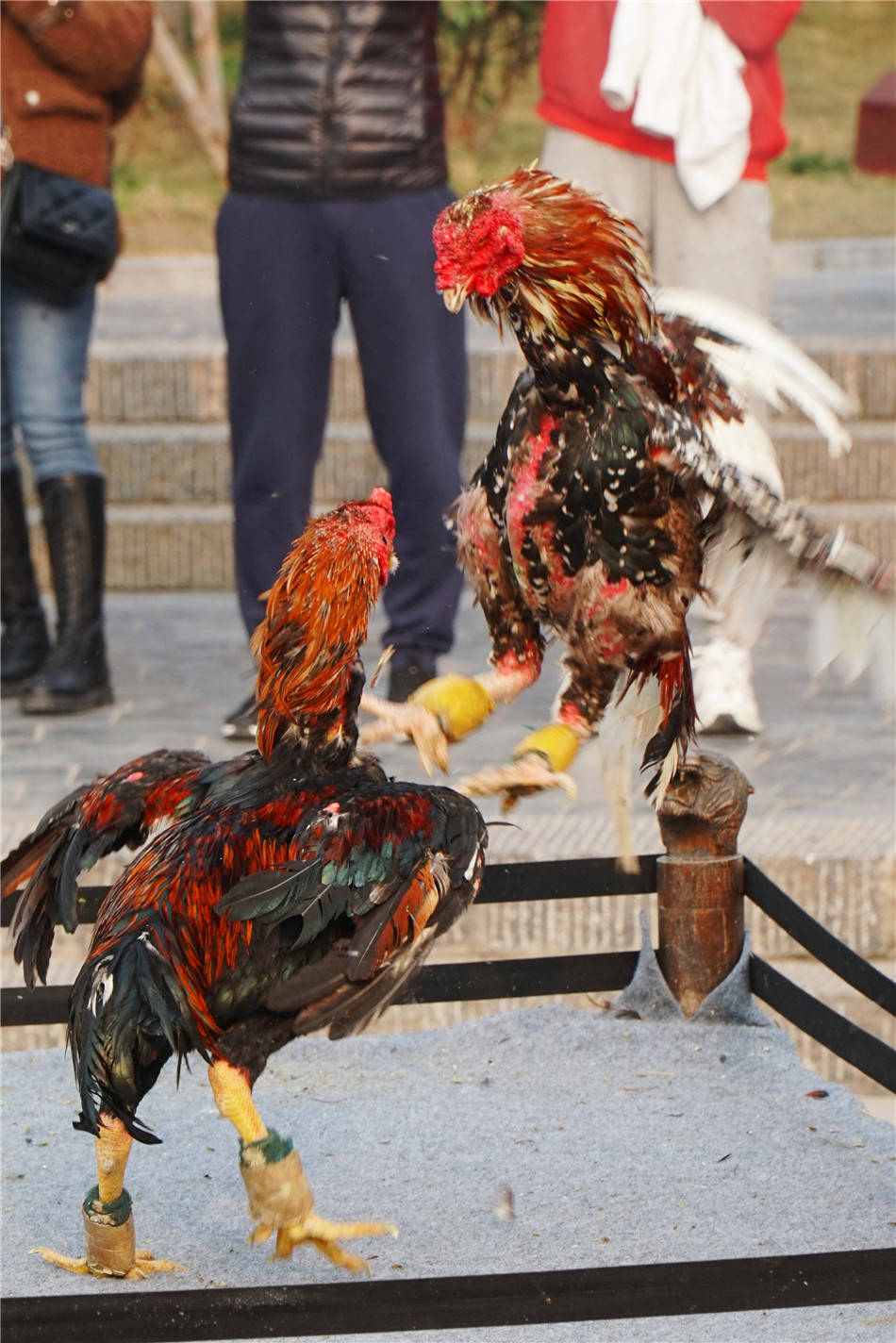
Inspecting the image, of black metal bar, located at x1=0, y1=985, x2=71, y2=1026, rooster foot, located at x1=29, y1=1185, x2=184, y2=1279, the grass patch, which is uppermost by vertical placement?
the grass patch

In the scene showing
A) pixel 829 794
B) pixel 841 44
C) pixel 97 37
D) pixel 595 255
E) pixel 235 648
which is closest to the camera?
pixel 595 255

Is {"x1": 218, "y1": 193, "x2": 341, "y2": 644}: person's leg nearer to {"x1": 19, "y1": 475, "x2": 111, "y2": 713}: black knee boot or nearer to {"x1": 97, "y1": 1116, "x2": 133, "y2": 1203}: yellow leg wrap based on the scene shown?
{"x1": 19, "y1": 475, "x2": 111, "y2": 713}: black knee boot

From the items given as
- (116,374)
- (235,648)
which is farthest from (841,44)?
(235,648)

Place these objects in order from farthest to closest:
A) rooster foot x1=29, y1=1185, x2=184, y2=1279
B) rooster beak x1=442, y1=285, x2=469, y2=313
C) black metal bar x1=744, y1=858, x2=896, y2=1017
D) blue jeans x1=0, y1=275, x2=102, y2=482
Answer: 1. blue jeans x1=0, y1=275, x2=102, y2=482
2. black metal bar x1=744, y1=858, x2=896, y2=1017
3. rooster foot x1=29, y1=1185, x2=184, y2=1279
4. rooster beak x1=442, y1=285, x2=469, y2=313

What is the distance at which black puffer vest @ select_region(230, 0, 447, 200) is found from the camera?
3953mm

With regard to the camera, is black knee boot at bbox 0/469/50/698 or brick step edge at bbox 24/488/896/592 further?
brick step edge at bbox 24/488/896/592

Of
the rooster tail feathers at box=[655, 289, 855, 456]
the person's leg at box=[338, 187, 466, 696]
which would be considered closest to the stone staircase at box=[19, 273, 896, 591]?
the person's leg at box=[338, 187, 466, 696]

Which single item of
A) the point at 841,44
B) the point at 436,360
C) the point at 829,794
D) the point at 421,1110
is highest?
the point at 841,44

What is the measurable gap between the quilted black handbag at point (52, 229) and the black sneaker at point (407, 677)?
1159 millimetres

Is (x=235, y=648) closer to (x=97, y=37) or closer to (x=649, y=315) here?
(x=97, y=37)

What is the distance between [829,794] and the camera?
152 inches

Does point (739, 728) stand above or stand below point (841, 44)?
below

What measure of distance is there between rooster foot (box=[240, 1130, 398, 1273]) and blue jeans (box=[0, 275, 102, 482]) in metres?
2.61

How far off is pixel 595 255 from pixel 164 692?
9.66ft
